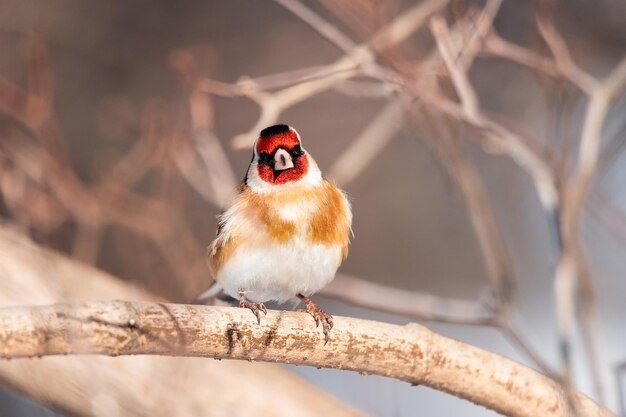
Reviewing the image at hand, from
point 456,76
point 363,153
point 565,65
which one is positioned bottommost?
point 456,76

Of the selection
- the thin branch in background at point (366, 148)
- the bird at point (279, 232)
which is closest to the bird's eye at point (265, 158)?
the bird at point (279, 232)

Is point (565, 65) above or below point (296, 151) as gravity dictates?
above

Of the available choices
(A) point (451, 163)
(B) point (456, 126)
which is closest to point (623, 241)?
(B) point (456, 126)

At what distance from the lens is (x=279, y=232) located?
2.60 meters

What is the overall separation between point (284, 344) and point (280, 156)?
0.56 m

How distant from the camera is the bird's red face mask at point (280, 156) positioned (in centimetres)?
259

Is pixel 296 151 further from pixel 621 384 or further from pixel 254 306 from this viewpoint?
pixel 621 384

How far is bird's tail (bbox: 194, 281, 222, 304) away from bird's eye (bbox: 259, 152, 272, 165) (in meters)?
0.44

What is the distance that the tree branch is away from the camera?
1.94 m

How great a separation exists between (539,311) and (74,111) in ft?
9.91

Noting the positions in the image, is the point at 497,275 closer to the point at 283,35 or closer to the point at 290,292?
the point at 290,292

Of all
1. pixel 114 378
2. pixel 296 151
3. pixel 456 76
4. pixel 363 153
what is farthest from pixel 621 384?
pixel 114 378

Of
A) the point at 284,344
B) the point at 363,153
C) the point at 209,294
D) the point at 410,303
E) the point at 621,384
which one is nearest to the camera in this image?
the point at 284,344

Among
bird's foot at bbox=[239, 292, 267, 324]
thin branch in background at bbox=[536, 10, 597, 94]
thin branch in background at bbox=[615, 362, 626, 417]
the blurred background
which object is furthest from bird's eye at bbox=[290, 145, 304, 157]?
thin branch in background at bbox=[615, 362, 626, 417]
